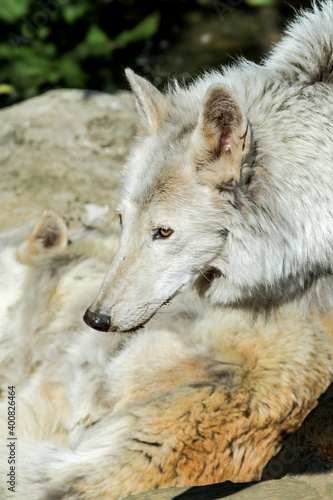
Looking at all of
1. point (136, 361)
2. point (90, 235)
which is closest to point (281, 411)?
point (136, 361)

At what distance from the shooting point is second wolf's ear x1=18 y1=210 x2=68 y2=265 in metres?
4.52

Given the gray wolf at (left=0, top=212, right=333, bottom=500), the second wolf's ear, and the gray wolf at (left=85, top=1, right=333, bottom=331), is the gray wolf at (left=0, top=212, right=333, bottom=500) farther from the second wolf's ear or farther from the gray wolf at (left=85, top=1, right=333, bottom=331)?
the gray wolf at (left=85, top=1, right=333, bottom=331)

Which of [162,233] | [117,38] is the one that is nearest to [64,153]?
[117,38]

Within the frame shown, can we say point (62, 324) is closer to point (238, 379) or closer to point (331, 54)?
point (238, 379)

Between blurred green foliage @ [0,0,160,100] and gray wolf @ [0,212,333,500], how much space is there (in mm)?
4646

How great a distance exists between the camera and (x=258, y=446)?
11.0ft

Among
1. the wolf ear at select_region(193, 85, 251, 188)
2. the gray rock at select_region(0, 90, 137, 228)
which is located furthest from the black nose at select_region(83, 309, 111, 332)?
the gray rock at select_region(0, 90, 137, 228)

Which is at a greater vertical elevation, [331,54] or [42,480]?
[331,54]

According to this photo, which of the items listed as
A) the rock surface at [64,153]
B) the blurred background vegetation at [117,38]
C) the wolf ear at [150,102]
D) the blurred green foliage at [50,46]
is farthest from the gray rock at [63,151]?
the wolf ear at [150,102]

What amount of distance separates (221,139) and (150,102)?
565mm

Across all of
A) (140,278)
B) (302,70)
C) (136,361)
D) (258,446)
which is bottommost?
(258,446)

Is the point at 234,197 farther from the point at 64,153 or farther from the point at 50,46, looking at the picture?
the point at 50,46

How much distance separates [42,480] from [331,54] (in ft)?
8.65

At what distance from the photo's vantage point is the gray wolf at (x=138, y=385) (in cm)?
321
